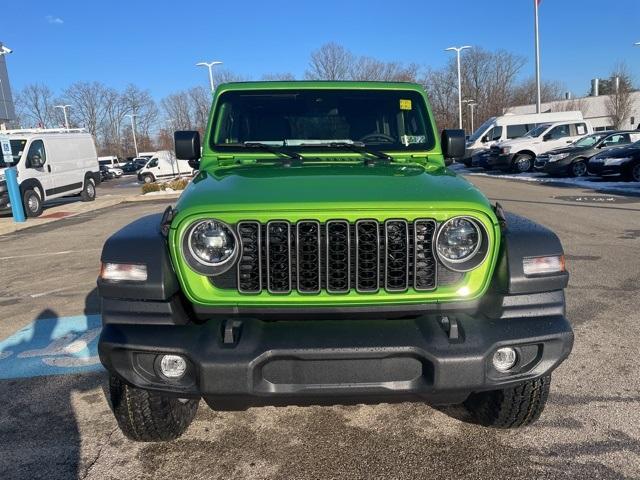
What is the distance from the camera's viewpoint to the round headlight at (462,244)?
245 centimetres

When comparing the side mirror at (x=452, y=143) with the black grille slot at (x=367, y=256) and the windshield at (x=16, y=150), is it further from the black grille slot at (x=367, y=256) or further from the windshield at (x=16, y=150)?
the windshield at (x=16, y=150)

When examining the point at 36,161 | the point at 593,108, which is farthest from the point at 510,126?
the point at 593,108

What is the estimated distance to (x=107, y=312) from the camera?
248 cm

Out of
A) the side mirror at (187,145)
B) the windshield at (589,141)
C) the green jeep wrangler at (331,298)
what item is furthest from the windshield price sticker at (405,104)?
the windshield at (589,141)

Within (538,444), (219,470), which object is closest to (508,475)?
(538,444)

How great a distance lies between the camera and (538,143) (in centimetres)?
2328

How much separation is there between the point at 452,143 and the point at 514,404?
1869 millimetres

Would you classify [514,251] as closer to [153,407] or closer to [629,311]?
[153,407]

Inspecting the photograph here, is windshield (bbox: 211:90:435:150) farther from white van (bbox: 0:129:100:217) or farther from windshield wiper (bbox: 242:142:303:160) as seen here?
white van (bbox: 0:129:100:217)

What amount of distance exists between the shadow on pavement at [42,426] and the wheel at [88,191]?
16277 mm

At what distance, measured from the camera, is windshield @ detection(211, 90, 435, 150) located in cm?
375

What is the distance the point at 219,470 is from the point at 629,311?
13.4 feet

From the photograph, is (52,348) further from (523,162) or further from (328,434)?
(523,162)

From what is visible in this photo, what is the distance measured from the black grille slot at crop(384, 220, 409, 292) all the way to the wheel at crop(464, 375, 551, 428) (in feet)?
2.90
